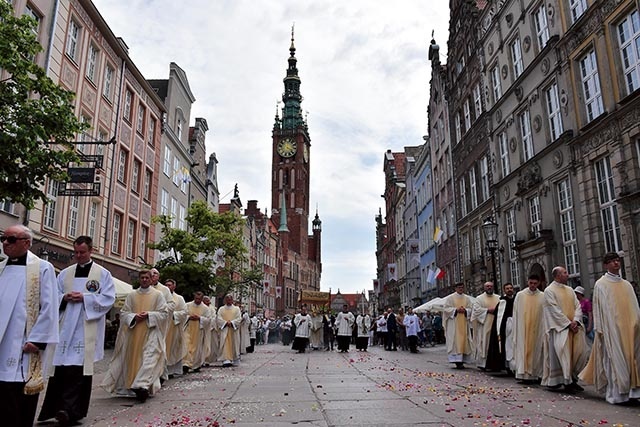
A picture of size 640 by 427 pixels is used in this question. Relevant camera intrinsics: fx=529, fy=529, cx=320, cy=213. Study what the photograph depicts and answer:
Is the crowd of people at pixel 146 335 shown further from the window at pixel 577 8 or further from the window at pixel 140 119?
the window at pixel 140 119

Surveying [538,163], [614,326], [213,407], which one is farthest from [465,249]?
[213,407]

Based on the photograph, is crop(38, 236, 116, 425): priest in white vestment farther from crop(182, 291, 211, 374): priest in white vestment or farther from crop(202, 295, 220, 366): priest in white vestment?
crop(202, 295, 220, 366): priest in white vestment

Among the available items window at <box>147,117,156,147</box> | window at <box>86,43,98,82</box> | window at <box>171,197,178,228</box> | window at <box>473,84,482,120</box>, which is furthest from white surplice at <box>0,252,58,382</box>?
window at <box>171,197,178,228</box>

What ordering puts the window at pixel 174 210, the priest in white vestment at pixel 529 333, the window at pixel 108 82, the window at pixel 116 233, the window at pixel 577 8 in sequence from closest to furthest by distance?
the priest in white vestment at pixel 529 333, the window at pixel 577 8, the window at pixel 108 82, the window at pixel 116 233, the window at pixel 174 210

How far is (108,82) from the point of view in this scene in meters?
25.4

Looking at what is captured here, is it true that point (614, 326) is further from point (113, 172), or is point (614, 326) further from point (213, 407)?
point (113, 172)

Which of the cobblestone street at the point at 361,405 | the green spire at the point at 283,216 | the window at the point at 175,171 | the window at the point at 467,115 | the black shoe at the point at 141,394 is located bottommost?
the cobblestone street at the point at 361,405

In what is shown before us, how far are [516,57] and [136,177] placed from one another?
66.6ft

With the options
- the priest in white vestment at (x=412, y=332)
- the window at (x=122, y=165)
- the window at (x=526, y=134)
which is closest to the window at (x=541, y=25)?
the window at (x=526, y=134)

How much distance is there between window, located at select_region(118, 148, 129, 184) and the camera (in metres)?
26.7

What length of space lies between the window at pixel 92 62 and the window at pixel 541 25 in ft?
61.9

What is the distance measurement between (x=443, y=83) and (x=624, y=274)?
2313 cm

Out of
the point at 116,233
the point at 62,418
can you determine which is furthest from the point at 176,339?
the point at 116,233

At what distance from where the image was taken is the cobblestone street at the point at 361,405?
6002 mm
